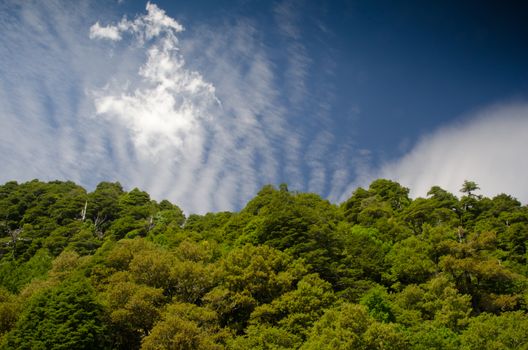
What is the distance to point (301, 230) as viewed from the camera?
3712 centimetres

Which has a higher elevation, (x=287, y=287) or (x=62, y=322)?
(x=287, y=287)

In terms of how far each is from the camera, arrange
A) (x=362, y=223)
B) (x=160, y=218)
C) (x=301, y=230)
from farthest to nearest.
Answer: (x=160, y=218), (x=362, y=223), (x=301, y=230)

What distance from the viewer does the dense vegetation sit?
24.4 m

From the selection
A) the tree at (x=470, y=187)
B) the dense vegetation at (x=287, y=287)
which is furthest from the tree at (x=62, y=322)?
the tree at (x=470, y=187)

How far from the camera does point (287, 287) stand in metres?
30.1

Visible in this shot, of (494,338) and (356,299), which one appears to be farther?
(356,299)

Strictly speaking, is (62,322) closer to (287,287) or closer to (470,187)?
(287,287)

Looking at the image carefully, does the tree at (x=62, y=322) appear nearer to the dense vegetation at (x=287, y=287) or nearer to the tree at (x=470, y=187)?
the dense vegetation at (x=287, y=287)

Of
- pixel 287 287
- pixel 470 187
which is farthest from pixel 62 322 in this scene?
pixel 470 187

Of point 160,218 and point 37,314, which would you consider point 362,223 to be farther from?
point 37,314

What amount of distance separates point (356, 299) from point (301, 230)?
7.83 metres

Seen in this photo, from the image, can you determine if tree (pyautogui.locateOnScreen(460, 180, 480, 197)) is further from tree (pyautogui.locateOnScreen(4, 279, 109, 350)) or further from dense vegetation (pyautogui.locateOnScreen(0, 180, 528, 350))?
tree (pyautogui.locateOnScreen(4, 279, 109, 350))

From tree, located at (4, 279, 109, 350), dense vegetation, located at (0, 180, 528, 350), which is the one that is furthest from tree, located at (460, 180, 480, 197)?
tree, located at (4, 279, 109, 350)

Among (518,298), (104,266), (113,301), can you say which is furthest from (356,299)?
(104,266)
